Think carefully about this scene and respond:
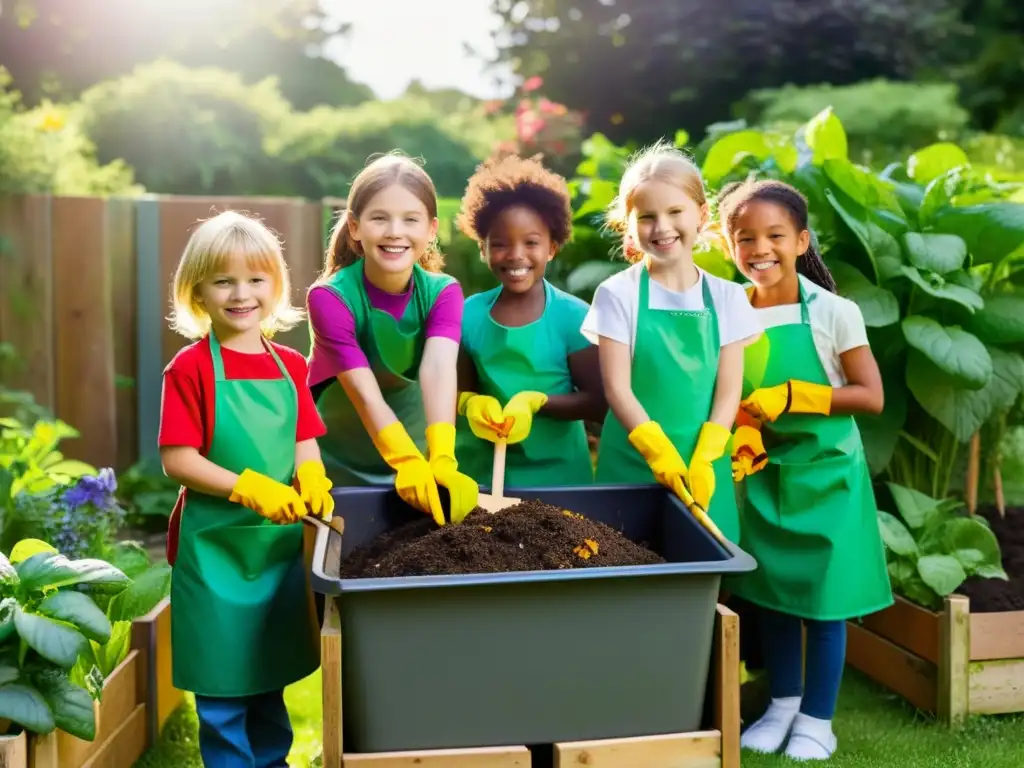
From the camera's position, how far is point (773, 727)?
2439 millimetres

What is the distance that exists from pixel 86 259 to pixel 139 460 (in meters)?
1.01

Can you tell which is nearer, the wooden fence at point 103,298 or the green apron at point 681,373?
the green apron at point 681,373

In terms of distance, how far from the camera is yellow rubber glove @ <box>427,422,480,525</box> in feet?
6.52

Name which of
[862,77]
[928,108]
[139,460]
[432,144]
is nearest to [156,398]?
[139,460]

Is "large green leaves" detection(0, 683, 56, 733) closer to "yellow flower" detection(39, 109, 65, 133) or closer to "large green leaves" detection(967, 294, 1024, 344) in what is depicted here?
"large green leaves" detection(967, 294, 1024, 344)

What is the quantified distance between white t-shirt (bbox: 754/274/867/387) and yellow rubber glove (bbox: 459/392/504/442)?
2.06 ft

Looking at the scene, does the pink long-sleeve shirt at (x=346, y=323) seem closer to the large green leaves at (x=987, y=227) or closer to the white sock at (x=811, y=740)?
the white sock at (x=811, y=740)

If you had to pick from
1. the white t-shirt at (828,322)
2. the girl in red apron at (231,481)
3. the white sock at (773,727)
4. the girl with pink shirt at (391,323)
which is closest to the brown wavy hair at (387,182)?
the girl with pink shirt at (391,323)

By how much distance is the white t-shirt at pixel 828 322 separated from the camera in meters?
2.38

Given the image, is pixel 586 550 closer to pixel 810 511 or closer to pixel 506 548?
pixel 506 548

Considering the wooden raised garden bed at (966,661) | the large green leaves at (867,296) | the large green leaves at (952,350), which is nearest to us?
the wooden raised garden bed at (966,661)

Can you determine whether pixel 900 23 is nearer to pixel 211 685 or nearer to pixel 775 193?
pixel 775 193

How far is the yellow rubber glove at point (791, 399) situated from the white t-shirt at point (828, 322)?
0.27 ft

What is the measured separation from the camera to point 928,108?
8.43 meters
